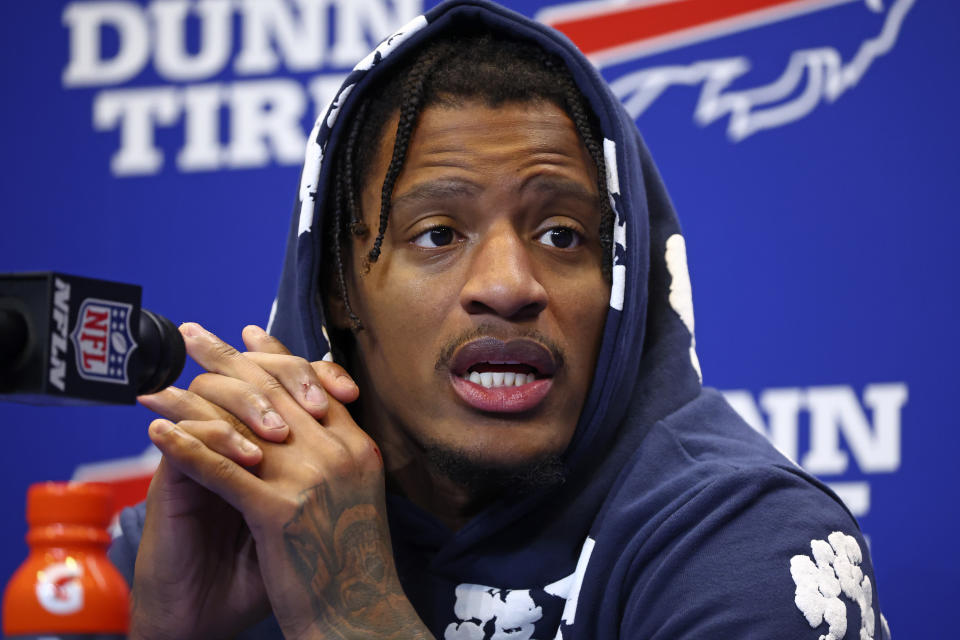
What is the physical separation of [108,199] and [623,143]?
1339 millimetres

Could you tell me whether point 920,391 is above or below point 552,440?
below

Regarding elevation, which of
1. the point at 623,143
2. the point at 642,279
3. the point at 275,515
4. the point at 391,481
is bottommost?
the point at 391,481

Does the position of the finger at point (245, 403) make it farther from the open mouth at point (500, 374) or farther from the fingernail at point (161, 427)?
the open mouth at point (500, 374)

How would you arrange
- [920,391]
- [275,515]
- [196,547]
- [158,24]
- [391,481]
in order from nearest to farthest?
[275,515] < [196,547] < [391,481] < [920,391] < [158,24]

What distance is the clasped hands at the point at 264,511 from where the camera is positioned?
1.11 metres

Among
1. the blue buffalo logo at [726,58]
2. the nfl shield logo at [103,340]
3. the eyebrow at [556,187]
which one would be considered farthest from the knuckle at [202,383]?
the blue buffalo logo at [726,58]

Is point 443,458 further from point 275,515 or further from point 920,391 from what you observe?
point 920,391

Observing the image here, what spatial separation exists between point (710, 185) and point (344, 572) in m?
1.18

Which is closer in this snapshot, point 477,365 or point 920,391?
point 477,365

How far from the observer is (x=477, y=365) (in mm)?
1298

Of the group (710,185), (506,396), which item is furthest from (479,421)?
(710,185)

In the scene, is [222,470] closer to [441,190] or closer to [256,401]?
[256,401]

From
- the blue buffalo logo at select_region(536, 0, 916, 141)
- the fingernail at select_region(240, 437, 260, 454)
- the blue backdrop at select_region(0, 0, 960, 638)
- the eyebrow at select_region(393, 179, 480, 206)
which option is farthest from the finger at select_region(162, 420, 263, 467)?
the blue buffalo logo at select_region(536, 0, 916, 141)

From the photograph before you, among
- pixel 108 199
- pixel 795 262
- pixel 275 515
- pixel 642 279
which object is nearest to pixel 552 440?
pixel 642 279
